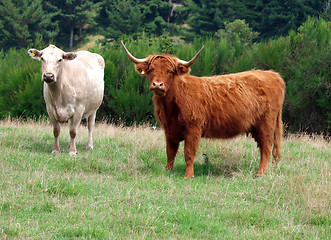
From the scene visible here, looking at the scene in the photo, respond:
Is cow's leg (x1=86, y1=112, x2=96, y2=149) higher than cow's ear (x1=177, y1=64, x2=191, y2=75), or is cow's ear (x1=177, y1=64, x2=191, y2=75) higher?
cow's ear (x1=177, y1=64, x2=191, y2=75)

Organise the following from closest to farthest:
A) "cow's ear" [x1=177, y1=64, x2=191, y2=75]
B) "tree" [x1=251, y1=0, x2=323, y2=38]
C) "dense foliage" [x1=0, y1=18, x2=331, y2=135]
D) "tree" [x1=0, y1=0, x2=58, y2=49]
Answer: "cow's ear" [x1=177, y1=64, x2=191, y2=75] → "dense foliage" [x1=0, y1=18, x2=331, y2=135] → "tree" [x1=251, y1=0, x2=323, y2=38] → "tree" [x1=0, y1=0, x2=58, y2=49]

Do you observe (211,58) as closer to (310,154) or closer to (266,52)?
(266,52)

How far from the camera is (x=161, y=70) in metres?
6.33

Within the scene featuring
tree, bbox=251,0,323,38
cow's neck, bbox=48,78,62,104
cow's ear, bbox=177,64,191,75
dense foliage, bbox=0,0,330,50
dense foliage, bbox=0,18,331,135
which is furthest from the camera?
dense foliage, bbox=0,0,330,50

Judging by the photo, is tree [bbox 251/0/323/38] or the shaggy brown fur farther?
tree [bbox 251/0/323/38]

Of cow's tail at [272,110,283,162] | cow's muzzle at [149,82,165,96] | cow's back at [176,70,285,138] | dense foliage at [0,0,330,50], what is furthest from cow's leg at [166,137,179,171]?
dense foliage at [0,0,330,50]

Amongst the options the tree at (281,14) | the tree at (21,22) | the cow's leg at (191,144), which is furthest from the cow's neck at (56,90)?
the tree at (21,22)

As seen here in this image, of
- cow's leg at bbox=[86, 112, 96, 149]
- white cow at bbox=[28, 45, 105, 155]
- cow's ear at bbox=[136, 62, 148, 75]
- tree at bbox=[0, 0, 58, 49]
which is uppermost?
cow's ear at bbox=[136, 62, 148, 75]

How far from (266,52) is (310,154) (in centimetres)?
561

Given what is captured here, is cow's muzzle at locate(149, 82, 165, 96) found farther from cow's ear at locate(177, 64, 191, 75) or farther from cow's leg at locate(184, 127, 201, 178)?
cow's leg at locate(184, 127, 201, 178)

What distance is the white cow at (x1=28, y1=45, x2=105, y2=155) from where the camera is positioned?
290 inches

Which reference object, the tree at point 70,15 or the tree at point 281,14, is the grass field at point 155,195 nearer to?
the tree at point 281,14

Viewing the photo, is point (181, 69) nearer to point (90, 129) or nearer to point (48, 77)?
point (48, 77)

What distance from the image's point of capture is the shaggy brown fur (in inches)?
257
